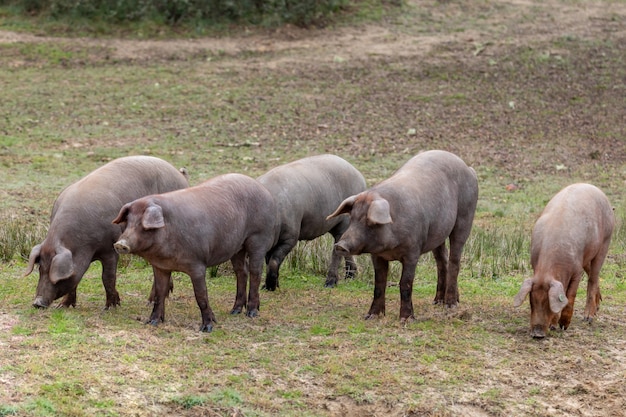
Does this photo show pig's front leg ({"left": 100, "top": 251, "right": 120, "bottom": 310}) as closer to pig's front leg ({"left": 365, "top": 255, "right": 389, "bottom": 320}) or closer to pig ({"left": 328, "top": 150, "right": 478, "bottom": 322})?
pig ({"left": 328, "top": 150, "right": 478, "bottom": 322})

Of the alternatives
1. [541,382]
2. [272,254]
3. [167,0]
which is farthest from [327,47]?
[541,382]

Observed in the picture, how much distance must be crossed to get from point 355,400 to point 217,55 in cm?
1550

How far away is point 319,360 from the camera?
27.1 feet

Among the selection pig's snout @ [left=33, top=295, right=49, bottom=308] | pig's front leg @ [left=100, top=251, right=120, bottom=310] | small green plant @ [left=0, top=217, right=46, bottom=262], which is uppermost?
pig's front leg @ [left=100, top=251, right=120, bottom=310]

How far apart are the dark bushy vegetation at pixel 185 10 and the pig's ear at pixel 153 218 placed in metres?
15.4

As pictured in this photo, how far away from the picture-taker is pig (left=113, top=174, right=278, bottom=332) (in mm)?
8430

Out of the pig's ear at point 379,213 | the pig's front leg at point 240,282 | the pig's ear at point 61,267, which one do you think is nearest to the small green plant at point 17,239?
the pig's ear at point 61,267

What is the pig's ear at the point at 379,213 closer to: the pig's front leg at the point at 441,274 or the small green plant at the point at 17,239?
the pig's front leg at the point at 441,274

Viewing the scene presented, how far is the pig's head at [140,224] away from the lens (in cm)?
829

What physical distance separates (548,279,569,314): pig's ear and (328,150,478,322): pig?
129cm

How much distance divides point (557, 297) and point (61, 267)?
4.27 m

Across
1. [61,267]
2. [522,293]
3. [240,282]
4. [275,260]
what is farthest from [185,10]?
[522,293]

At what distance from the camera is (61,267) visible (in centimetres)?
886

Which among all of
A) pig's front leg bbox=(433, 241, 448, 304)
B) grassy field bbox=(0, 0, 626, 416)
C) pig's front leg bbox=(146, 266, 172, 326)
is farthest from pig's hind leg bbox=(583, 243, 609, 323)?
pig's front leg bbox=(146, 266, 172, 326)
